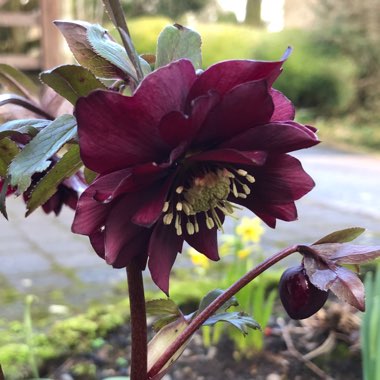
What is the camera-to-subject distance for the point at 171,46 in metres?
0.51

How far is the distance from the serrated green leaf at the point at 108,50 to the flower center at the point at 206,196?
10 cm

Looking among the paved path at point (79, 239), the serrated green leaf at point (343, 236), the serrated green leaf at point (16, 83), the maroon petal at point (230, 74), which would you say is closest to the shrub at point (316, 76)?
the paved path at point (79, 239)

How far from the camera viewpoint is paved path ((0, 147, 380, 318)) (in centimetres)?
206

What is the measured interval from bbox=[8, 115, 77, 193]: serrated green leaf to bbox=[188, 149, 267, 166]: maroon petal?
0.11 meters

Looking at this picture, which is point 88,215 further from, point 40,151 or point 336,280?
point 336,280

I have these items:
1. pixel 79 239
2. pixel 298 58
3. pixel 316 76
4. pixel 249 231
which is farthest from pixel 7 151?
pixel 298 58

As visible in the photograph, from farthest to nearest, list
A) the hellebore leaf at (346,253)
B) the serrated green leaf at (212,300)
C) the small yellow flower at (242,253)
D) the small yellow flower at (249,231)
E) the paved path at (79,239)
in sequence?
1. the paved path at (79,239)
2. the small yellow flower at (249,231)
3. the small yellow flower at (242,253)
4. the serrated green leaf at (212,300)
5. the hellebore leaf at (346,253)

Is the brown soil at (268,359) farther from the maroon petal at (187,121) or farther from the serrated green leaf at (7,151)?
the maroon petal at (187,121)

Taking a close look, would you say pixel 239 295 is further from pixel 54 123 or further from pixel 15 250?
pixel 15 250

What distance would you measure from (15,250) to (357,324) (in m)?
1.49

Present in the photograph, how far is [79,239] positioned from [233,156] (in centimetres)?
242

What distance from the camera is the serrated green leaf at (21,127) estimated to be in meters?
0.49

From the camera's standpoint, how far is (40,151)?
47 centimetres

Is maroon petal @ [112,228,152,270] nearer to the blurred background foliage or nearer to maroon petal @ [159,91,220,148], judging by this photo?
maroon petal @ [159,91,220,148]
